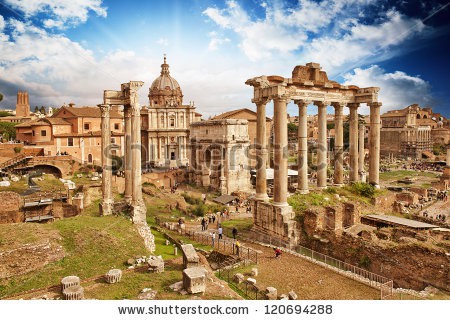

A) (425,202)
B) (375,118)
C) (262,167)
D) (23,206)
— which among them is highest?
(375,118)

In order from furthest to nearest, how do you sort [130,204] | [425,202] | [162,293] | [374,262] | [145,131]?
[145,131] → [425,202] → [130,204] → [374,262] → [162,293]

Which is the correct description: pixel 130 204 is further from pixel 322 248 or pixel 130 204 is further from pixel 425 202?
pixel 425 202

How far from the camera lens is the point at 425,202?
34.3 m

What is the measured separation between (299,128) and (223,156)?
23900mm

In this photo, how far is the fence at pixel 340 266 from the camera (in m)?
12.4

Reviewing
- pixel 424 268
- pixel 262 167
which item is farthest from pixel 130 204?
pixel 424 268

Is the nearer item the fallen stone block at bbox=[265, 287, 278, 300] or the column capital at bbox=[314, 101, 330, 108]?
the fallen stone block at bbox=[265, 287, 278, 300]

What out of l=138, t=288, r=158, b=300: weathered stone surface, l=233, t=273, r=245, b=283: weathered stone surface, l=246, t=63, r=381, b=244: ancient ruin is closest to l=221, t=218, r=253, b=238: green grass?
l=246, t=63, r=381, b=244: ancient ruin

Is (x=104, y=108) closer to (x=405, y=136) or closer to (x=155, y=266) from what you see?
(x=155, y=266)

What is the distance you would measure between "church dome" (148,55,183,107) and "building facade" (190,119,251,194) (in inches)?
644

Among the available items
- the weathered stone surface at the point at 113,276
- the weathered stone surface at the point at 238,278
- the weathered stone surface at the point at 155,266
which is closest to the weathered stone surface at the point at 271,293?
the weathered stone surface at the point at 238,278

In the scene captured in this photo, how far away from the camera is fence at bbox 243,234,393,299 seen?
1239 centimetres

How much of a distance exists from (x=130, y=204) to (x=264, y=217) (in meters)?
7.77

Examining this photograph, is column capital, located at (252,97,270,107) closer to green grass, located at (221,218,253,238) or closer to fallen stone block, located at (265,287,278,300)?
green grass, located at (221,218,253,238)
